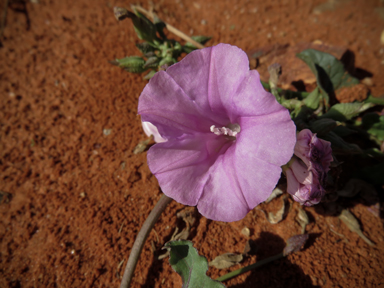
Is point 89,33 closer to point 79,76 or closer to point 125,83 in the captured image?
point 79,76

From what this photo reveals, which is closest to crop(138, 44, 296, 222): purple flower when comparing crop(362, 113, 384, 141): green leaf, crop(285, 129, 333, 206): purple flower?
crop(285, 129, 333, 206): purple flower

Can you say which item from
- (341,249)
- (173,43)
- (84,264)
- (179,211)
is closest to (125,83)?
(173,43)

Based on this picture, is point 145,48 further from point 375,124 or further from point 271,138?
point 375,124

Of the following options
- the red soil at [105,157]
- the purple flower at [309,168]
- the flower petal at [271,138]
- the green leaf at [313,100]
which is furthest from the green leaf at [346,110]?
the flower petal at [271,138]

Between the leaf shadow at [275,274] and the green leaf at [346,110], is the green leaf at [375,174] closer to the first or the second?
the green leaf at [346,110]

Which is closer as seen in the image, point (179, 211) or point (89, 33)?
point (179, 211)

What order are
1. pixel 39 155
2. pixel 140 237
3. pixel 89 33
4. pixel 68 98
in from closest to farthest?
pixel 140 237, pixel 39 155, pixel 68 98, pixel 89 33
